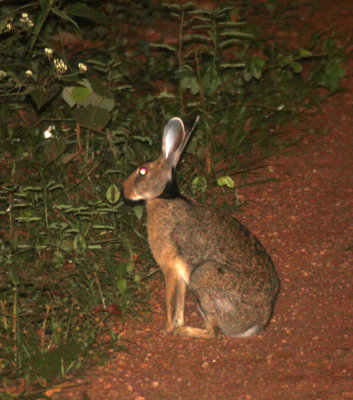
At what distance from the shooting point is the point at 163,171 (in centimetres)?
506

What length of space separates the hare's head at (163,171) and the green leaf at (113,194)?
0.27ft

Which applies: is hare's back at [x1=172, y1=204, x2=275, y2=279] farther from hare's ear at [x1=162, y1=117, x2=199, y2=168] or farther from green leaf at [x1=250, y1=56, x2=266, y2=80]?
green leaf at [x1=250, y1=56, x2=266, y2=80]

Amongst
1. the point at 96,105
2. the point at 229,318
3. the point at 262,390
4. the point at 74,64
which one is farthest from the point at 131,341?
the point at 74,64

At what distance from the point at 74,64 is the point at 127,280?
5.80ft

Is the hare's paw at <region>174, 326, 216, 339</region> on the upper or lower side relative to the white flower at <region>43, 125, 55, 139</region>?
lower

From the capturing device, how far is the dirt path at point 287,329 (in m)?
4.21

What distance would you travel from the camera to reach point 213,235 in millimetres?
4859

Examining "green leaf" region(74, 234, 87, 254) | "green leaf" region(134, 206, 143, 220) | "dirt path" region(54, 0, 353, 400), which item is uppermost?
"green leaf" region(74, 234, 87, 254)

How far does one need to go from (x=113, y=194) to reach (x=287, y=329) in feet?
5.29

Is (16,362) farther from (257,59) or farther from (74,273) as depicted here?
(257,59)

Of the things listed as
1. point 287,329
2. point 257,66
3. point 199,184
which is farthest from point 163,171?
point 257,66

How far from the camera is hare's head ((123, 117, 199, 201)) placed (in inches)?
197

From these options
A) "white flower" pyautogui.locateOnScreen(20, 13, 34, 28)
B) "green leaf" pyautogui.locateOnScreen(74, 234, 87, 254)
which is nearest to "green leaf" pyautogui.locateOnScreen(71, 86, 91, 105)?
"white flower" pyautogui.locateOnScreen(20, 13, 34, 28)

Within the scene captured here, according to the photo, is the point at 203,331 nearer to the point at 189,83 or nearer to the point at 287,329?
the point at 287,329
